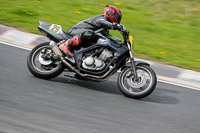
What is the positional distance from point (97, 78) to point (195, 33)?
5.95m

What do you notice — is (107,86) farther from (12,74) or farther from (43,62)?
(12,74)

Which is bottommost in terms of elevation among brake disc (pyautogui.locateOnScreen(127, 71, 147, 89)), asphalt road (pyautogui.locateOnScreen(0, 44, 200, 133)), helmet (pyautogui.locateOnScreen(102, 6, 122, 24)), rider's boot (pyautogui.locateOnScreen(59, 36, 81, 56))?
asphalt road (pyautogui.locateOnScreen(0, 44, 200, 133))

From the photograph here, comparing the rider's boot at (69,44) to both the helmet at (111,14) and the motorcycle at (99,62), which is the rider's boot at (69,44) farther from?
the helmet at (111,14)

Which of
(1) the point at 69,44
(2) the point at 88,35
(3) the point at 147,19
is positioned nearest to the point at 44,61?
(1) the point at 69,44

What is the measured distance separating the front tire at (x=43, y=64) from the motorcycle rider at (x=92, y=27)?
11.5 inches

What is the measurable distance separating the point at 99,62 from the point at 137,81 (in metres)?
0.73

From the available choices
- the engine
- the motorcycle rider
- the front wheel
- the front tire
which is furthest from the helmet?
the front tire

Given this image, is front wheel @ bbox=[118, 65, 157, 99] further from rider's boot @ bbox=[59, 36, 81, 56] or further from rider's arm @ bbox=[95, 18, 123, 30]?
rider's boot @ bbox=[59, 36, 81, 56]

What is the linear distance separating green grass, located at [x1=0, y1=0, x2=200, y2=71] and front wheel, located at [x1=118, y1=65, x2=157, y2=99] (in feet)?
7.88

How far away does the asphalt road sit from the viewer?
4488mm

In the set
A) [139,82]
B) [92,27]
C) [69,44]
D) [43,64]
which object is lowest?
[139,82]

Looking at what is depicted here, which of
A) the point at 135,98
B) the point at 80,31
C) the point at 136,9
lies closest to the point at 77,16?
the point at 136,9

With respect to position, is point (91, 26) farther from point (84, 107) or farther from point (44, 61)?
point (84, 107)

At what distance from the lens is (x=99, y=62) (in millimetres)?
6000
